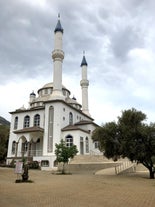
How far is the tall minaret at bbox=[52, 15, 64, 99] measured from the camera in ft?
145

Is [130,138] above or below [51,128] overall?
below

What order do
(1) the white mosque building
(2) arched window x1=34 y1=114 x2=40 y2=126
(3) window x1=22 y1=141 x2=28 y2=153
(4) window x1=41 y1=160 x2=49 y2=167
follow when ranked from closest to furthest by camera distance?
1. (4) window x1=41 y1=160 x2=49 y2=167
2. (1) the white mosque building
3. (3) window x1=22 y1=141 x2=28 y2=153
4. (2) arched window x1=34 y1=114 x2=40 y2=126

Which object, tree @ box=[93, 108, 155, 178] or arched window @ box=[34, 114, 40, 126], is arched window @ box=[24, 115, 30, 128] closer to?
arched window @ box=[34, 114, 40, 126]

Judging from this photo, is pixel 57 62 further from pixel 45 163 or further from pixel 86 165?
pixel 86 165

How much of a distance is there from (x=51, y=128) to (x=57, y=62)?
12586mm

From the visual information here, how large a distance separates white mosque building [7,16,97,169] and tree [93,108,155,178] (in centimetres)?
1696

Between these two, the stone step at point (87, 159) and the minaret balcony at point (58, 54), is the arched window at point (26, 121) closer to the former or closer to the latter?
the minaret balcony at point (58, 54)

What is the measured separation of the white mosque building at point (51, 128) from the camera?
40875 millimetres

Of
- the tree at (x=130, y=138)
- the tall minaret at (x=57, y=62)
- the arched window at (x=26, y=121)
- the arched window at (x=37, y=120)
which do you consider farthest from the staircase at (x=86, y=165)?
the arched window at (x=26, y=121)

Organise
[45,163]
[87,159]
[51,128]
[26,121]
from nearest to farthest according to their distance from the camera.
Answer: [87,159]
[45,163]
[51,128]
[26,121]

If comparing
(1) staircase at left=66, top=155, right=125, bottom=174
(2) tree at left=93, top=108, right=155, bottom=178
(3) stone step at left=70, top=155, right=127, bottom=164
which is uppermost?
(2) tree at left=93, top=108, right=155, bottom=178

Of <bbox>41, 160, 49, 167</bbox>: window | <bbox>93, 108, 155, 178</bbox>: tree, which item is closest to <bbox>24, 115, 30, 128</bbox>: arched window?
<bbox>41, 160, 49, 167</bbox>: window

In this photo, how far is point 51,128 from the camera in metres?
41.9

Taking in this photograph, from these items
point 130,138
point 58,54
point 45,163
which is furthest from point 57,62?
point 130,138
